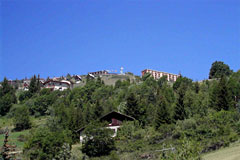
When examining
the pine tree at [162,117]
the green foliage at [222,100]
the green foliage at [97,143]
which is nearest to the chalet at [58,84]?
the green foliage at [222,100]

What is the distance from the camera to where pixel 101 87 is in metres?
80.2

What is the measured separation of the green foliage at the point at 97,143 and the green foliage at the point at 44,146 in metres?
2.28

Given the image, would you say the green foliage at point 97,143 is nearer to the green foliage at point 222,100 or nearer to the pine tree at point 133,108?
the pine tree at point 133,108

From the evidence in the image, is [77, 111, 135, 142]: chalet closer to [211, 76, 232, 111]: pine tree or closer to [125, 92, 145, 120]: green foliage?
[125, 92, 145, 120]: green foliage

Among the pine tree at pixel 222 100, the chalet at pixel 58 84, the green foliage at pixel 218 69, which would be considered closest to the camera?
the pine tree at pixel 222 100

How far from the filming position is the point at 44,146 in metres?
35.0

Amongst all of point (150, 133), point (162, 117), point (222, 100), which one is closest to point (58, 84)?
point (162, 117)

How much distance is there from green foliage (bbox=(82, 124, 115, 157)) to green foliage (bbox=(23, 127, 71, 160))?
228cm

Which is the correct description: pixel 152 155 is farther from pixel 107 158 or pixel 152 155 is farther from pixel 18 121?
pixel 18 121

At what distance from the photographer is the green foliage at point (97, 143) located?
36156 mm

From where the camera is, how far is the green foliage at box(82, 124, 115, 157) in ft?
119

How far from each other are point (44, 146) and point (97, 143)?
5.70 m

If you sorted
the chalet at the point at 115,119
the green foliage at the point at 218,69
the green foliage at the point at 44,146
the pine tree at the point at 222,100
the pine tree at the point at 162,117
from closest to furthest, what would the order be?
1. the green foliage at the point at 44,146
2. the pine tree at the point at 162,117
3. the chalet at the point at 115,119
4. the pine tree at the point at 222,100
5. the green foliage at the point at 218,69

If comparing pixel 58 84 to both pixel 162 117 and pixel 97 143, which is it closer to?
pixel 162 117
